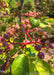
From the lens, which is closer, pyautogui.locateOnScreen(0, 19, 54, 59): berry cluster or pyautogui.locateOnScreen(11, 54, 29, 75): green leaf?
pyautogui.locateOnScreen(11, 54, 29, 75): green leaf

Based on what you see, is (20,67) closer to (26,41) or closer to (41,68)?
(41,68)

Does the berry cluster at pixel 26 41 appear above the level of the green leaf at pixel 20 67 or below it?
above

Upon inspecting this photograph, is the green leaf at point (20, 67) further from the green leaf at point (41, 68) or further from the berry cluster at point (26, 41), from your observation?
the berry cluster at point (26, 41)

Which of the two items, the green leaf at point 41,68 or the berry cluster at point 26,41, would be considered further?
the berry cluster at point 26,41

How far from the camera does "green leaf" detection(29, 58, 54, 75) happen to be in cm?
47

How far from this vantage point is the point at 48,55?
231cm

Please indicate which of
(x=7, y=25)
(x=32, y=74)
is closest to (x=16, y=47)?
(x=32, y=74)

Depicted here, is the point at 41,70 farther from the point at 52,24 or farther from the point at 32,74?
the point at 52,24

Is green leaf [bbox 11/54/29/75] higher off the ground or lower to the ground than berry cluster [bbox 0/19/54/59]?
lower

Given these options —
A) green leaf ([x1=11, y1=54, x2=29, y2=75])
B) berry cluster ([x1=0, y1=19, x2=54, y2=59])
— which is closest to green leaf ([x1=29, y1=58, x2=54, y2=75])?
green leaf ([x1=11, y1=54, x2=29, y2=75])

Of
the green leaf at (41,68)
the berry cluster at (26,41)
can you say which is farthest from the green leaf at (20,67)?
the berry cluster at (26,41)

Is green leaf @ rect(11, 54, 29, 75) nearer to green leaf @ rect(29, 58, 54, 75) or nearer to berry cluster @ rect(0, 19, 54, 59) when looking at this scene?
green leaf @ rect(29, 58, 54, 75)

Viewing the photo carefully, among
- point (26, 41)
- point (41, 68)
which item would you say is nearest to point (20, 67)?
point (41, 68)

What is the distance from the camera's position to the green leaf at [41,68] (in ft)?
1.53
